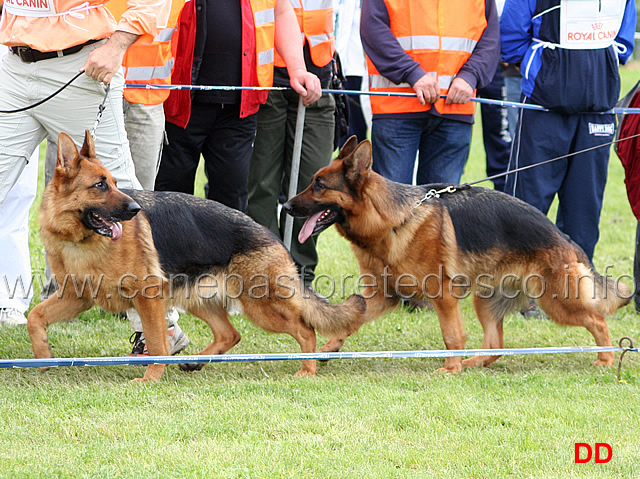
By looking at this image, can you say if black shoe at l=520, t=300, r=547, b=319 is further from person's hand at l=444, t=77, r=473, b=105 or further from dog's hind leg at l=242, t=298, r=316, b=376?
dog's hind leg at l=242, t=298, r=316, b=376

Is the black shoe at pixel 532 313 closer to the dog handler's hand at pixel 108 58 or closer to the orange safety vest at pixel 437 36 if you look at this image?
the orange safety vest at pixel 437 36

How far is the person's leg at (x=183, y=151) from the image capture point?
18.1ft

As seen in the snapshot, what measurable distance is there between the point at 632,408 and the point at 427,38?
3041 mm

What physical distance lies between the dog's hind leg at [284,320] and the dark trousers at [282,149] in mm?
1495

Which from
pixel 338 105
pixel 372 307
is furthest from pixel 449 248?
pixel 338 105

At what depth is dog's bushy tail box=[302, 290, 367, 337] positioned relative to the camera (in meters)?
4.73

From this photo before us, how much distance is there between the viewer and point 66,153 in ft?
13.2

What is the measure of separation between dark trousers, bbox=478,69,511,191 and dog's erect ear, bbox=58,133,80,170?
6.41m

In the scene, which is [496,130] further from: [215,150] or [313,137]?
[215,150]

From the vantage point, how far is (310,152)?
621 cm

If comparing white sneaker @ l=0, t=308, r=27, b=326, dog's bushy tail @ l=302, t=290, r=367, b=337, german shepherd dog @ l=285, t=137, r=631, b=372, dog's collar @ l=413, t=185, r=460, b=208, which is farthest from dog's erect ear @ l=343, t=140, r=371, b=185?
white sneaker @ l=0, t=308, r=27, b=326

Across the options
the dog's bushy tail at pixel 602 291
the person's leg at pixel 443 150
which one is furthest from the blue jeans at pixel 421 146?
the dog's bushy tail at pixel 602 291

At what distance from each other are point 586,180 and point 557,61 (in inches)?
35.9

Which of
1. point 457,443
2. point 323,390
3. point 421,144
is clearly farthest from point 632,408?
point 421,144
